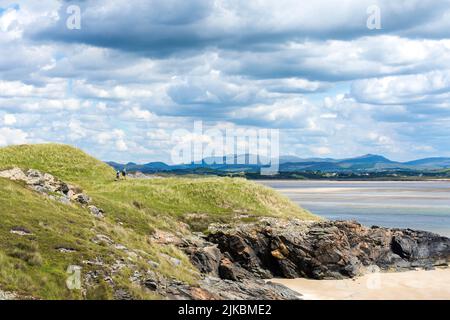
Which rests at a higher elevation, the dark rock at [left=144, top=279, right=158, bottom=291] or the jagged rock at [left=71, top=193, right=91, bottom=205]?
the jagged rock at [left=71, top=193, right=91, bottom=205]

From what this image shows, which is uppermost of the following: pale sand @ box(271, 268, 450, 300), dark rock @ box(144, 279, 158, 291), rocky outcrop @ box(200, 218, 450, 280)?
dark rock @ box(144, 279, 158, 291)

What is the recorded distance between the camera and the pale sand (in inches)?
1532

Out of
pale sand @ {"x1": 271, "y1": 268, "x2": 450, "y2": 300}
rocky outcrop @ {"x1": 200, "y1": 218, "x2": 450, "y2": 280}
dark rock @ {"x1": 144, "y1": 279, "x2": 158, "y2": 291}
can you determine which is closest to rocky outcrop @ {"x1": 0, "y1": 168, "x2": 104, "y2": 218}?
rocky outcrop @ {"x1": 200, "y1": 218, "x2": 450, "y2": 280}

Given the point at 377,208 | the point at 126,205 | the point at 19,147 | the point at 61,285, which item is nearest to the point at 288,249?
the point at 126,205

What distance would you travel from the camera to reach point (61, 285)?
80.9ft

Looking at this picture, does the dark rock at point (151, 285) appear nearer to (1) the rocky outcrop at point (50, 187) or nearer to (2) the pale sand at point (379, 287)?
(2) the pale sand at point (379, 287)

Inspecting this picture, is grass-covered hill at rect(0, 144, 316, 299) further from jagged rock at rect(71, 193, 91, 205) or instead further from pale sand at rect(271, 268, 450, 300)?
pale sand at rect(271, 268, 450, 300)

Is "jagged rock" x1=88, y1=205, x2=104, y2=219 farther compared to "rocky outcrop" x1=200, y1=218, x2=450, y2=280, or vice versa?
"rocky outcrop" x1=200, y1=218, x2=450, y2=280

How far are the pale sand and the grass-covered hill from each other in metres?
9.98

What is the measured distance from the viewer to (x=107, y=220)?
4216 cm

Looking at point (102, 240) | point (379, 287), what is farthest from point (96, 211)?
point (379, 287)

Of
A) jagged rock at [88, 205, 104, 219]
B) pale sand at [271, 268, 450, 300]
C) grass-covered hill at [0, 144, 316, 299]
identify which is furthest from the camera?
jagged rock at [88, 205, 104, 219]

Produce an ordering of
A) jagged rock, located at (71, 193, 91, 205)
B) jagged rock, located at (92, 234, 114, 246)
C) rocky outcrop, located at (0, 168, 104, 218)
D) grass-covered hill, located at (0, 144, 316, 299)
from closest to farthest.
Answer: grass-covered hill, located at (0, 144, 316, 299), jagged rock, located at (92, 234, 114, 246), rocky outcrop, located at (0, 168, 104, 218), jagged rock, located at (71, 193, 91, 205)

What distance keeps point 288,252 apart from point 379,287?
26.9 ft
